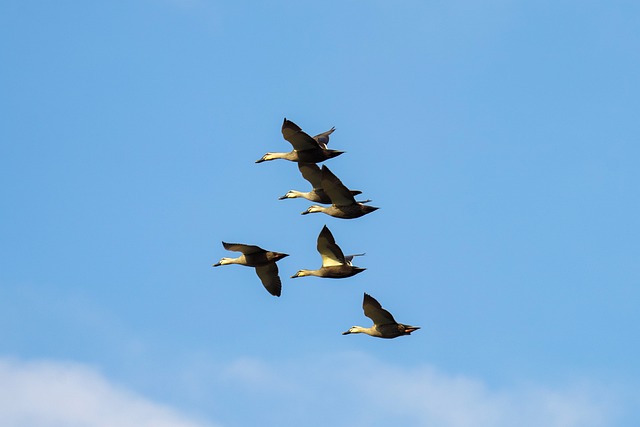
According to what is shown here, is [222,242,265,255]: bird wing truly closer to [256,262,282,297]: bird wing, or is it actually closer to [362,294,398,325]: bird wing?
[256,262,282,297]: bird wing

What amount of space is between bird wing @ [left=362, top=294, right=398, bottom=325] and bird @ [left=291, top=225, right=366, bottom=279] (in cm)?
194

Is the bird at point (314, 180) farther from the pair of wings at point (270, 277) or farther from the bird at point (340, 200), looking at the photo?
the pair of wings at point (270, 277)

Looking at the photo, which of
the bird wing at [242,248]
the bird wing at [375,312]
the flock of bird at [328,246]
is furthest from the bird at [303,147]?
the bird wing at [375,312]

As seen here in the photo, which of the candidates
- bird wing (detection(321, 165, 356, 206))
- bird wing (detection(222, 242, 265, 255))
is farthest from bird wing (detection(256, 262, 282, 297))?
bird wing (detection(321, 165, 356, 206))

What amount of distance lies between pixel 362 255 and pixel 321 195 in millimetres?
3828

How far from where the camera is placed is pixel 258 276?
63.9 meters

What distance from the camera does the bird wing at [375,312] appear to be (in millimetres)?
57594

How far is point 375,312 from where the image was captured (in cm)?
5841

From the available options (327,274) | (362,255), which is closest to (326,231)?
(327,274)

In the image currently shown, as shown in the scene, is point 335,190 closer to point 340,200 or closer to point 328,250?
point 340,200

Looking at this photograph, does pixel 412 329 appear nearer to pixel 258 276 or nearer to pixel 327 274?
pixel 327 274

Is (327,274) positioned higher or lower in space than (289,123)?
lower

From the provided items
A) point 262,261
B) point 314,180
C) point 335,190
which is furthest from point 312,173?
point 262,261

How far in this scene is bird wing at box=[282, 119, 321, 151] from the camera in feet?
193
